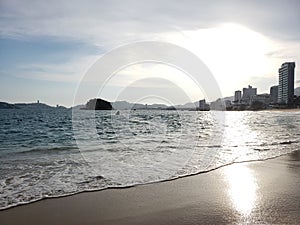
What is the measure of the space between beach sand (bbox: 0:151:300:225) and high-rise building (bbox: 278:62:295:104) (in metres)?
152

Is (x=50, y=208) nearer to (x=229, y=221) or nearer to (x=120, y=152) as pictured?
(x=229, y=221)

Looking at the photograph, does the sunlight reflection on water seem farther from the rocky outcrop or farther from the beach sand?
the rocky outcrop

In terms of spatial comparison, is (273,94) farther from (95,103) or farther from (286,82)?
(95,103)

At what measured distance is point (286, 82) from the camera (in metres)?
153

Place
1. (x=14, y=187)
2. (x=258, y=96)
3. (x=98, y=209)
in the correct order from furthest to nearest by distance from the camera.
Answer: (x=258, y=96) < (x=14, y=187) < (x=98, y=209)

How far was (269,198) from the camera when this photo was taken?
7.40 m

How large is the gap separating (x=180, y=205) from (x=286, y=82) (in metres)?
162

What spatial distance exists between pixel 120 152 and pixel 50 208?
364 inches

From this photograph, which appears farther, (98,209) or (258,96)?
(258,96)

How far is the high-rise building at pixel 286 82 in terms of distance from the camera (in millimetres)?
151625

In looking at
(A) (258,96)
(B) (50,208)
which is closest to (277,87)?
(A) (258,96)

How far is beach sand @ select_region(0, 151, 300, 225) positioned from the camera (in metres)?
6.10

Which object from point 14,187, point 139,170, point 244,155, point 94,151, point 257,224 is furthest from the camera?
point 94,151

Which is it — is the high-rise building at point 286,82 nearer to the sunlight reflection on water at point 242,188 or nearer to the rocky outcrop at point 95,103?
the rocky outcrop at point 95,103
